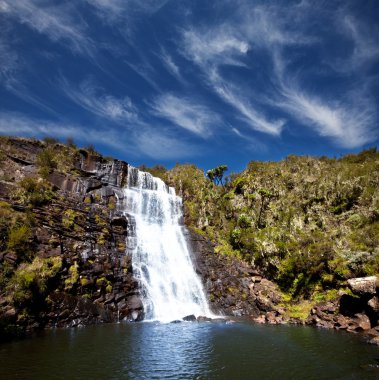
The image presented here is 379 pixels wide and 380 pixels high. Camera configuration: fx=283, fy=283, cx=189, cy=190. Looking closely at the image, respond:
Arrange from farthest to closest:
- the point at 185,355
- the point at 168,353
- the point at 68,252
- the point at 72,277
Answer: the point at 68,252 → the point at 72,277 → the point at 168,353 → the point at 185,355

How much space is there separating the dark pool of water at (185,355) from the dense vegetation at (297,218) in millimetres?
13153

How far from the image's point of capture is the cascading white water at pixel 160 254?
1264 inches

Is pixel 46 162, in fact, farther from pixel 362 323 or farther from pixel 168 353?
pixel 362 323

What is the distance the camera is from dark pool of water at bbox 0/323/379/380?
524 inches

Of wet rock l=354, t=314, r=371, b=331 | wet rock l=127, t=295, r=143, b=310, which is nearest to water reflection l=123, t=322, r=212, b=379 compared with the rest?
wet rock l=127, t=295, r=143, b=310

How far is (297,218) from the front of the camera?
46.3 m

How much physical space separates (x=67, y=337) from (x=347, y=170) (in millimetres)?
53235

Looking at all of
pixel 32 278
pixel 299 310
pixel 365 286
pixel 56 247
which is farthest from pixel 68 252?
Result: pixel 365 286

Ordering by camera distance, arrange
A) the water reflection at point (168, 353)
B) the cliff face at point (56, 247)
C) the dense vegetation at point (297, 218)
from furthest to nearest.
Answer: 1. the dense vegetation at point (297, 218)
2. the cliff face at point (56, 247)
3. the water reflection at point (168, 353)

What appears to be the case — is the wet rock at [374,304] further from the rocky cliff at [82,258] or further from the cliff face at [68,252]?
the cliff face at [68,252]

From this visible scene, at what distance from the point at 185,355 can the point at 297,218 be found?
35.1 m

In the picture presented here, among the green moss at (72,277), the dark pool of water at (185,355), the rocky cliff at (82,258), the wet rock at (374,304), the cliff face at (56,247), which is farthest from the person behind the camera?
the green moss at (72,277)

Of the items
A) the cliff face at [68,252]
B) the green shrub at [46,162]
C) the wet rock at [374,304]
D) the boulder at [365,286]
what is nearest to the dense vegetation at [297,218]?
the cliff face at [68,252]

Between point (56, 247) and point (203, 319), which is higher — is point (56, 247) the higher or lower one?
the higher one
